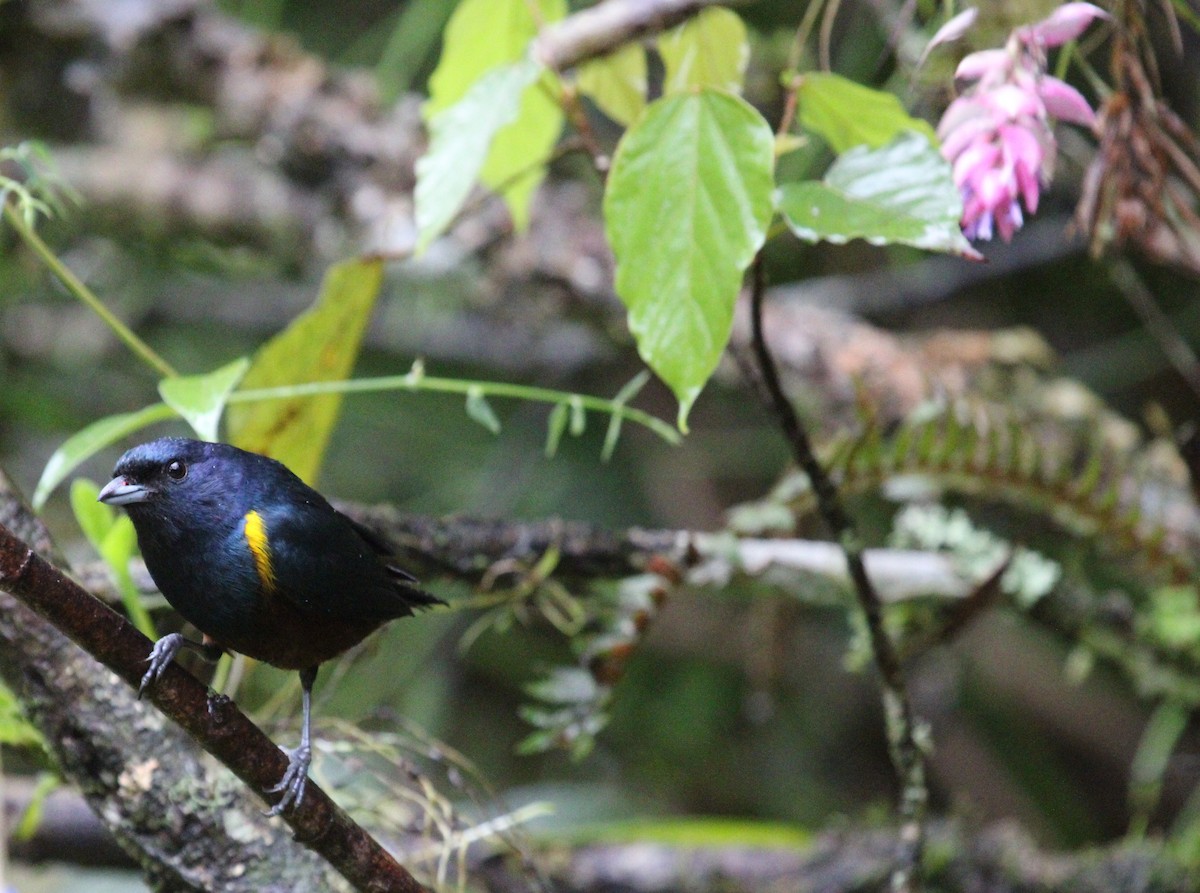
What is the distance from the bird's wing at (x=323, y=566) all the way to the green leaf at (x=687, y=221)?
1.24ft

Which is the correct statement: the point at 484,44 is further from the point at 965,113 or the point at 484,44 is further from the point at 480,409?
the point at 965,113

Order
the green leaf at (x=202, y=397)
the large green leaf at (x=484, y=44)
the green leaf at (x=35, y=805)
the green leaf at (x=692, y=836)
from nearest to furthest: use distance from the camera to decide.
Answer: the green leaf at (x=202, y=397)
the green leaf at (x=35, y=805)
the large green leaf at (x=484, y=44)
the green leaf at (x=692, y=836)

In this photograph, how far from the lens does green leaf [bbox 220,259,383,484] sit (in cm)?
166

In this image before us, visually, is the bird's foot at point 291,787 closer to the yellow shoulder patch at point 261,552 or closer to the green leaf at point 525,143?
the yellow shoulder patch at point 261,552

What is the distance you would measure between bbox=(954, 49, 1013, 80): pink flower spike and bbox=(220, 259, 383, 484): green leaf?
0.86 metres

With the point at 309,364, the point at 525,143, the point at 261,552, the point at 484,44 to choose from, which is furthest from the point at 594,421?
the point at 261,552

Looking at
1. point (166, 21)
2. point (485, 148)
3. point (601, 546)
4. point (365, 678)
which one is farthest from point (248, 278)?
point (485, 148)

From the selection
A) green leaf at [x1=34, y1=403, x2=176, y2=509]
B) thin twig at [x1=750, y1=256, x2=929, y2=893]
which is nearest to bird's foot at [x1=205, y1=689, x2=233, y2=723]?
green leaf at [x1=34, y1=403, x2=176, y2=509]

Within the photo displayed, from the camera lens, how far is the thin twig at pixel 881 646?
153 cm

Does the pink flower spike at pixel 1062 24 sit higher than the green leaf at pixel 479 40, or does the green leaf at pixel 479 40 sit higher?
the green leaf at pixel 479 40

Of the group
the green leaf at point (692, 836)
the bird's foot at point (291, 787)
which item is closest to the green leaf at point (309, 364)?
the bird's foot at point (291, 787)

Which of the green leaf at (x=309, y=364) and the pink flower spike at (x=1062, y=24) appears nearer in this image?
the pink flower spike at (x=1062, y=24)

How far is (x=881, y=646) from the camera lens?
1.61m

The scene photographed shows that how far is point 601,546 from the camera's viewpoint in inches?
75.1
